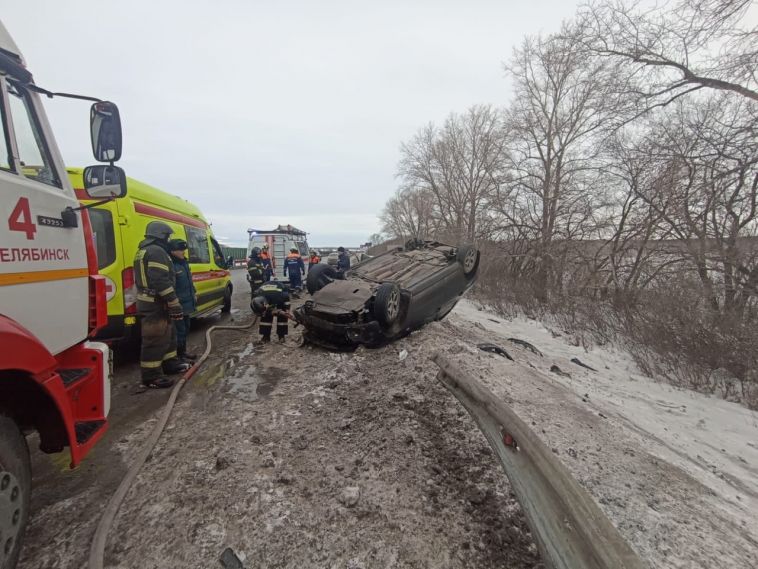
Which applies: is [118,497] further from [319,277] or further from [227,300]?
[227,300]

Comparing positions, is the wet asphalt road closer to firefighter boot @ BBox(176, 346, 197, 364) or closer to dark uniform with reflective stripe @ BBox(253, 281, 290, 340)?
firefighter boot @ BBox(176, 346, 197, 364)

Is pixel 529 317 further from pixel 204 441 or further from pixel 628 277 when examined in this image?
pixel 204 441

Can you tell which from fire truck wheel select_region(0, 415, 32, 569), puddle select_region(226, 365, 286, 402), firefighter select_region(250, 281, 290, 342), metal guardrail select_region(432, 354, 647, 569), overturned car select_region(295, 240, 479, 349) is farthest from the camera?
firefighter select_region(250, 281, 290, 342)

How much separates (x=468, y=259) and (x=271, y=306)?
11.9 ft

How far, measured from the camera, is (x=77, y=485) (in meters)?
2.53

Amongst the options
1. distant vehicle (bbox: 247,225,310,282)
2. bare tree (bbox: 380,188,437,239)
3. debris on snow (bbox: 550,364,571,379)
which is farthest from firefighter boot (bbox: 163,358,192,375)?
bare tree (bbox: 380,188,437,239)

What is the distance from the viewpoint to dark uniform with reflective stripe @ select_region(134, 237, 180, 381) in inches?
170

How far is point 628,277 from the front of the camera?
10.4m

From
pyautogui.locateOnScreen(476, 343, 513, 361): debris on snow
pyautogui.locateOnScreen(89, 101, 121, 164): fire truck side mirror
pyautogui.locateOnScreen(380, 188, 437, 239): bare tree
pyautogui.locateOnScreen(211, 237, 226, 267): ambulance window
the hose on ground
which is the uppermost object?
pyautogui.locateOnScreen(380, 188, 437, 239): bare tree

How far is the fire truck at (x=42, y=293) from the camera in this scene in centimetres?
164

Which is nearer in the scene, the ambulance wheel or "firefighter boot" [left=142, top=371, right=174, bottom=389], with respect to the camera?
Answer: "firefighter boot" [left=142, top=371, right=174, bottom=389]

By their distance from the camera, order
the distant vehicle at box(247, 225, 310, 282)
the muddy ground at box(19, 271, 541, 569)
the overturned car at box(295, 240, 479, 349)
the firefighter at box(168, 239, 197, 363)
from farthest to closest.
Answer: the distant vehicle at box(247, 225, 310, 282)
the overturned car at box(295, 240, 479, 349)
the firefighter at box(168, 239, 197, 363)
the muddy ground at box(19, 271, 541, 569)

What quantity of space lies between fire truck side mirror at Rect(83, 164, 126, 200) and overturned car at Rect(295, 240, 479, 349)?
3.38 metres

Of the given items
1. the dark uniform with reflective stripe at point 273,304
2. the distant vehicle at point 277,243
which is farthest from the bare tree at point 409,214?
the dark uniform with reflective stripe at point 273,304
